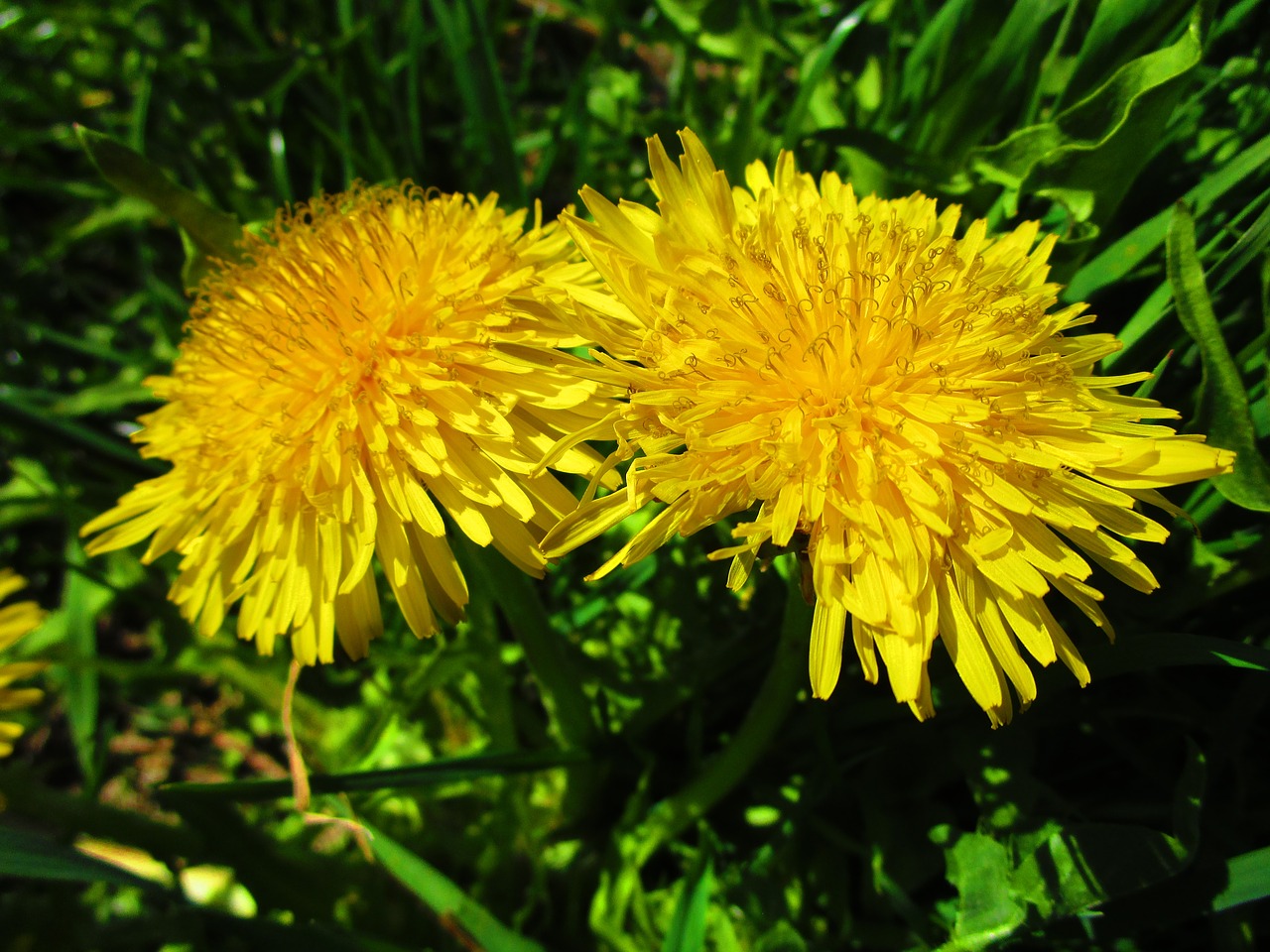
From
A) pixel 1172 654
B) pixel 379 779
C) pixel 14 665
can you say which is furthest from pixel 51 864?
pixel 1172 654

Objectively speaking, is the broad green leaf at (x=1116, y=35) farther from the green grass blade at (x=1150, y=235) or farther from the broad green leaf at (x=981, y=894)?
the broad green leaf at (x=981, y=894)

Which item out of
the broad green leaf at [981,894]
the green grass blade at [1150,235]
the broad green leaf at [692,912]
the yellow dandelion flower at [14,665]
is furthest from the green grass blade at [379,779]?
the green grass blade at [1150,235]

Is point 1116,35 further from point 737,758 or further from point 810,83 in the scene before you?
point 737,758

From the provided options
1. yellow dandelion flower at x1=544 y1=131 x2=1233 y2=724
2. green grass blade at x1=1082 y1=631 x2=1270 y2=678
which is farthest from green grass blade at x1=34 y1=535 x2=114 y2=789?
green grass blade at x1=1082 y1=631 x2=1270 y2=678

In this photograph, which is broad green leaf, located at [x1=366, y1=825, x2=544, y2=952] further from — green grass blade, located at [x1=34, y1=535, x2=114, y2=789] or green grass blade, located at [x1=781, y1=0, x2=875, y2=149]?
green grass blade, located at [x1=781, y1=0, x2=875, y2=149]

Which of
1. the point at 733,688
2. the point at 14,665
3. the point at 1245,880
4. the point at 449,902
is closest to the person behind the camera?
the point at 1245,880

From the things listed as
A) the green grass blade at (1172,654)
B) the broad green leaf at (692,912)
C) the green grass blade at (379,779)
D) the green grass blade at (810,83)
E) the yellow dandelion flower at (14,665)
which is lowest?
the broad green leaf at (692,912)
